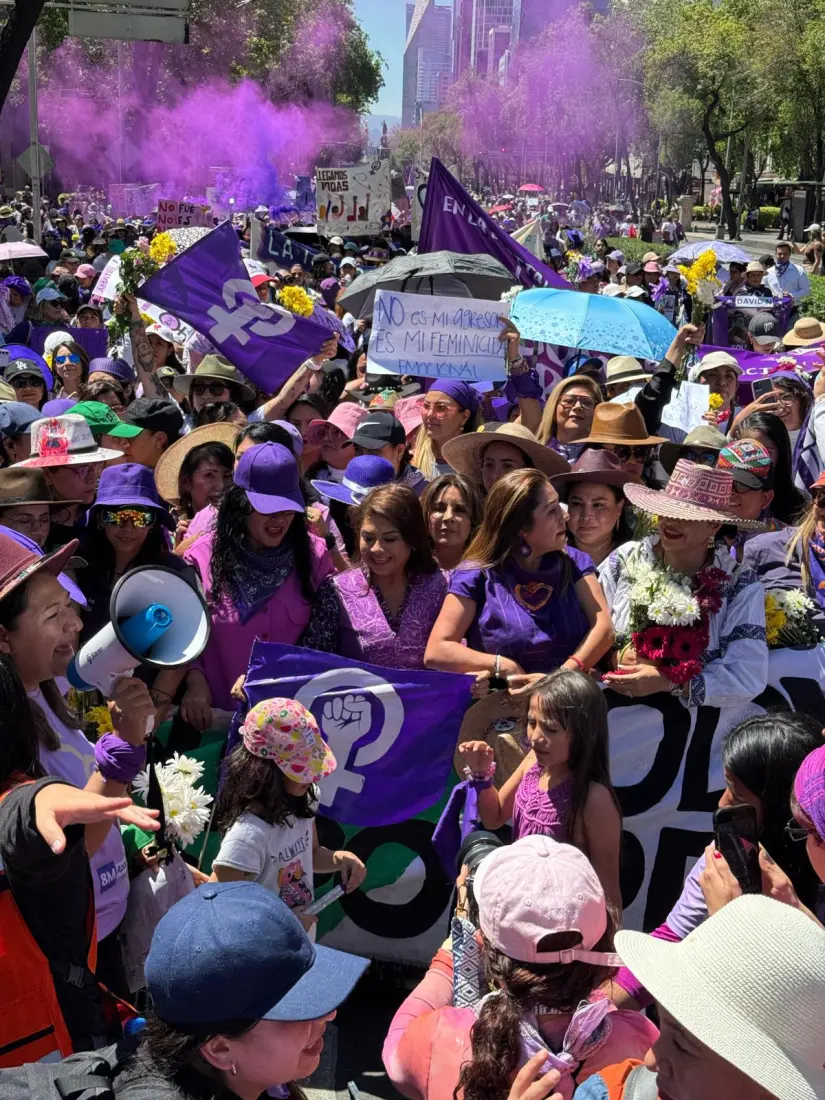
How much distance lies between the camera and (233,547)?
448cm

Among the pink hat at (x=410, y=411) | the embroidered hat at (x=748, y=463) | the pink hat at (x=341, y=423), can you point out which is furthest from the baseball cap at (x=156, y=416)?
the embroidered hat at (x=748, y=463)

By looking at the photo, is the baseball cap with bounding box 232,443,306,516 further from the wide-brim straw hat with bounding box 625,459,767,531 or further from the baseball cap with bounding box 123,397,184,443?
the baseball cap with bounding box 123,397,184,443

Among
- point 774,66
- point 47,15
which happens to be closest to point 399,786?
point 774,66

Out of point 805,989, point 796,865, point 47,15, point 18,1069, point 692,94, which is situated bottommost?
point 796,865

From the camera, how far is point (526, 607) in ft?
14.2

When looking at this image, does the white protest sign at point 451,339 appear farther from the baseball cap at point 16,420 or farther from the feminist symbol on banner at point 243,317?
the baseball cap at point 16,420

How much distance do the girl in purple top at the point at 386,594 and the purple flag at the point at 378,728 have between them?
0.60 ft

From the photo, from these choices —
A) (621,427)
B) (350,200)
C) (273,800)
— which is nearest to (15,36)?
(350,200)

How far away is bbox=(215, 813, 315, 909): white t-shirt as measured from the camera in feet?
11.0

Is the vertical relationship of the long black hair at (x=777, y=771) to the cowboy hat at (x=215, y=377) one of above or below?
below

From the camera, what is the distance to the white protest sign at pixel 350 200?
58.0 ft

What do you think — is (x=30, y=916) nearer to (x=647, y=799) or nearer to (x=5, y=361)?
(x=647, y=799)

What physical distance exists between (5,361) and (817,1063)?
781 cm

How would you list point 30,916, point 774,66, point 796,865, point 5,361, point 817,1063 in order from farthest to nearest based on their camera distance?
1. point 774,66
2. point 5,361
3. point 796,865
4. point 30,916
5. point 817,1063
